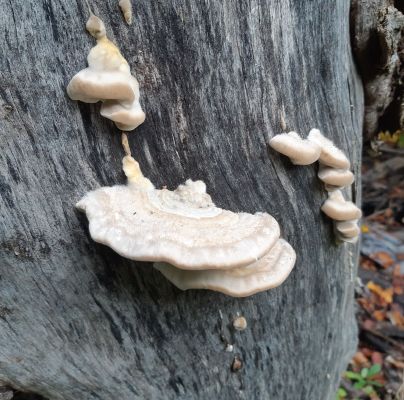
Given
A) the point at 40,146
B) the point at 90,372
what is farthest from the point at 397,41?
the point at 90,372

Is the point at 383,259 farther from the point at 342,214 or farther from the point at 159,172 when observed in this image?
the point at 159,172

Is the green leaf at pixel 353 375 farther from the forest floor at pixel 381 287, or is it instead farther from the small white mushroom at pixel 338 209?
the small white mushroom at pixel 338 209

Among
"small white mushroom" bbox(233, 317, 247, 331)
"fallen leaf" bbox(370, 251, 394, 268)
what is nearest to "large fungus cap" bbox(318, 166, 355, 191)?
"small white mushroom" bbox(233, 317, 247, 331)

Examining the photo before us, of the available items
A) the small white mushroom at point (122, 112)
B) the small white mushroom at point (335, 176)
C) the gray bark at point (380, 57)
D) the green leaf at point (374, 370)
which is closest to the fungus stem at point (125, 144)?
the small white mushroom at point (122, 112)

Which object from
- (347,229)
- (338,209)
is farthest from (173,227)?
(347,229)

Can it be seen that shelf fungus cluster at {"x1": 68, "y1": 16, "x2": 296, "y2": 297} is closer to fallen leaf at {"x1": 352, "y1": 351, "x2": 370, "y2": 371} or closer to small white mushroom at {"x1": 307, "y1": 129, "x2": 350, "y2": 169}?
small white mushroom at {"x1": 307, "y1": 129, "x2": 350, "y2": 169}
